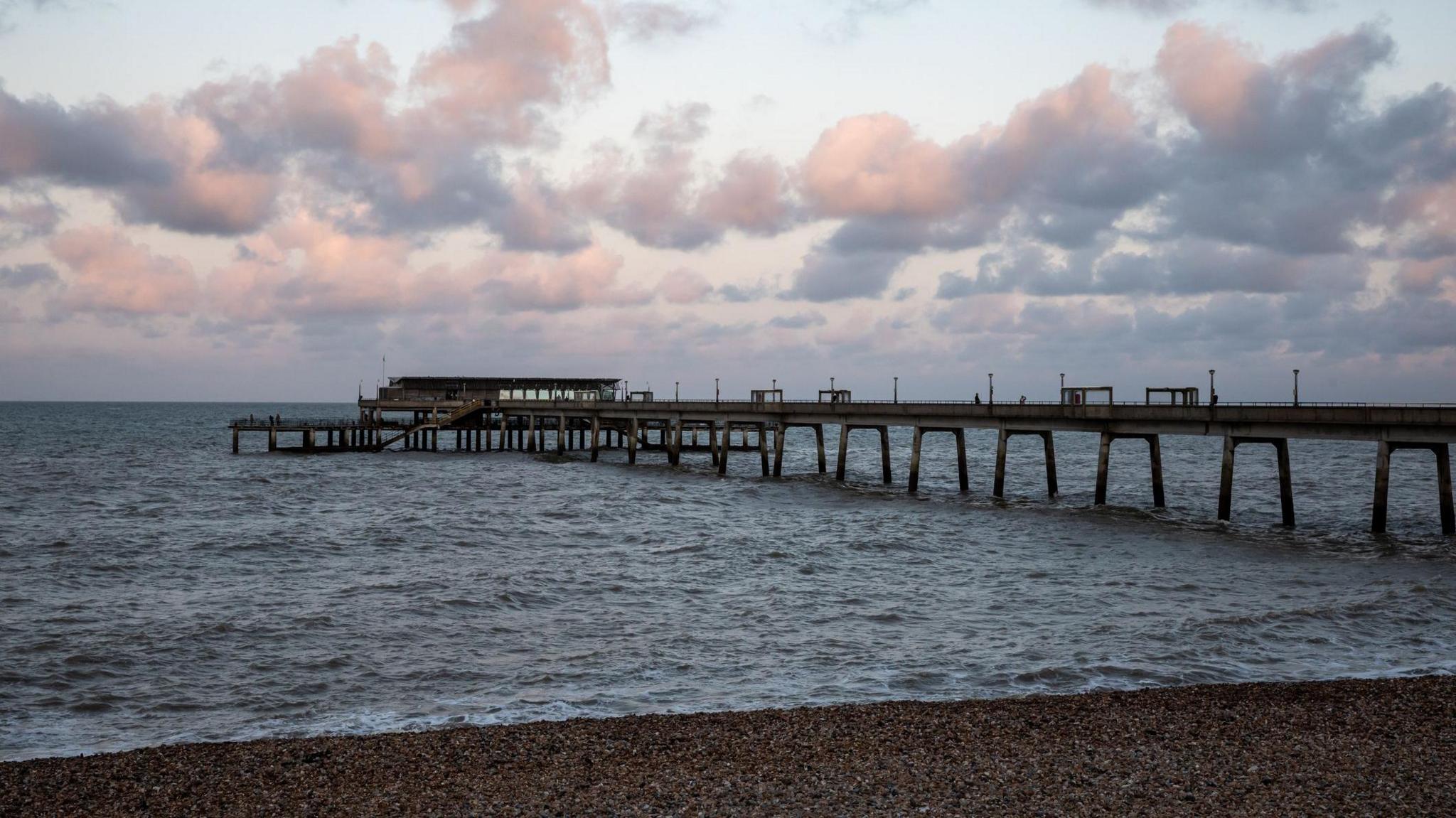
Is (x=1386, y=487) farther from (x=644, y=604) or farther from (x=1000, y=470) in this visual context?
(x=644, y=604)

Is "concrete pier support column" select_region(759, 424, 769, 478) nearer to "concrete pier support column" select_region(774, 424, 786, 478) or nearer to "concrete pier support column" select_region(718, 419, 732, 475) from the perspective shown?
"concrete pier support column" select_region(774, 424, 786, 478)

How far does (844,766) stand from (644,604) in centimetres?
1302

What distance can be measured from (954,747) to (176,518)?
1637 inches

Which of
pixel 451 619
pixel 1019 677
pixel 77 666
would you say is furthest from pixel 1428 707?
pixel 77 666

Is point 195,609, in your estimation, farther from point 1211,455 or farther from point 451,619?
point 1211,455

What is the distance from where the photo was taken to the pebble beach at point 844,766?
464 inches

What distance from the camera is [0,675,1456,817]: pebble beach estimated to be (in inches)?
464

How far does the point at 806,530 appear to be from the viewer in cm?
4069

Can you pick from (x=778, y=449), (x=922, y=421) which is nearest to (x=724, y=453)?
(x=778, y=449)

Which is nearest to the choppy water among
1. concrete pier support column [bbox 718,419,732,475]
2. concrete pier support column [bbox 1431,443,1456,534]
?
concrete pier support column [bbox 1431,443,1456,534]

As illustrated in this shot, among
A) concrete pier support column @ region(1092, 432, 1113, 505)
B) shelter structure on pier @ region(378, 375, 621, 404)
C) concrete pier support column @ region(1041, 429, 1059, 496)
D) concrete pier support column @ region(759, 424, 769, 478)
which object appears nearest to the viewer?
concrete pier support column @ region(1092, 432, 1113, 505)

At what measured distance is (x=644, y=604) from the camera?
25.7 m

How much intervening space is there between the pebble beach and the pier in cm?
2375

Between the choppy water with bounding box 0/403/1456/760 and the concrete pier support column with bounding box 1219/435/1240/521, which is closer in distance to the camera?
the choppy water with bounding box 0/403/1456/760
